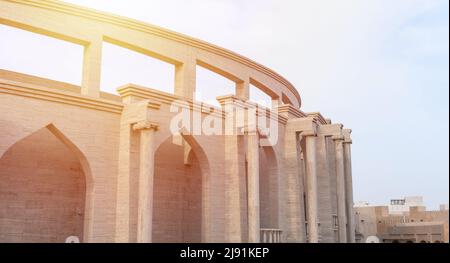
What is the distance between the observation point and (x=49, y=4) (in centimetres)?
1450

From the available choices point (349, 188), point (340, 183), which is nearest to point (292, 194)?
point (340, 183)

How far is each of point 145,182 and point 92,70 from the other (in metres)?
4.06

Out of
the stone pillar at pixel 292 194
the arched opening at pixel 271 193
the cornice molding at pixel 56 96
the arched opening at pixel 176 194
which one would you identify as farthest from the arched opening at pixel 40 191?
the stone pillar at pixel 292 194

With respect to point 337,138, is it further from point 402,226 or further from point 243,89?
point 402,226

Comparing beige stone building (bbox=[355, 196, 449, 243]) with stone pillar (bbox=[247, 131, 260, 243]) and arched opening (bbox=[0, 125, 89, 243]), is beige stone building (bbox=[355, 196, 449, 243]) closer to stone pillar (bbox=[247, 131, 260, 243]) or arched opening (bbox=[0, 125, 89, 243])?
stone pillar (bbox=[247, 131, 260, 243])

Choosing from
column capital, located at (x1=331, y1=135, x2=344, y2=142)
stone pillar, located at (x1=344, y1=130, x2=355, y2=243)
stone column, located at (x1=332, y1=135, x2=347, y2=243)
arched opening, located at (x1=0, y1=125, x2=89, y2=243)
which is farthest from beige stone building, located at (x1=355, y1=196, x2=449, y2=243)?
arched opening, located at (x1=0, y1=125, x2=89, y2=243)

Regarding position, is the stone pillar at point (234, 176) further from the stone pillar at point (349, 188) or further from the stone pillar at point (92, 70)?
the stone pillar at point (349, 188)

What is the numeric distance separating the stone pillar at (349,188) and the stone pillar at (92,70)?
1071 centimetres

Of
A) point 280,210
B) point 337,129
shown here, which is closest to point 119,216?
point 280,210

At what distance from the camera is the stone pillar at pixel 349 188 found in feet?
66.3

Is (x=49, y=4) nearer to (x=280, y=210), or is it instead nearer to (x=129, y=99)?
(x=129, y=99)

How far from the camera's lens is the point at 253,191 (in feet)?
46.2

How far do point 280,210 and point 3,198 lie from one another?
8022 millimetres
